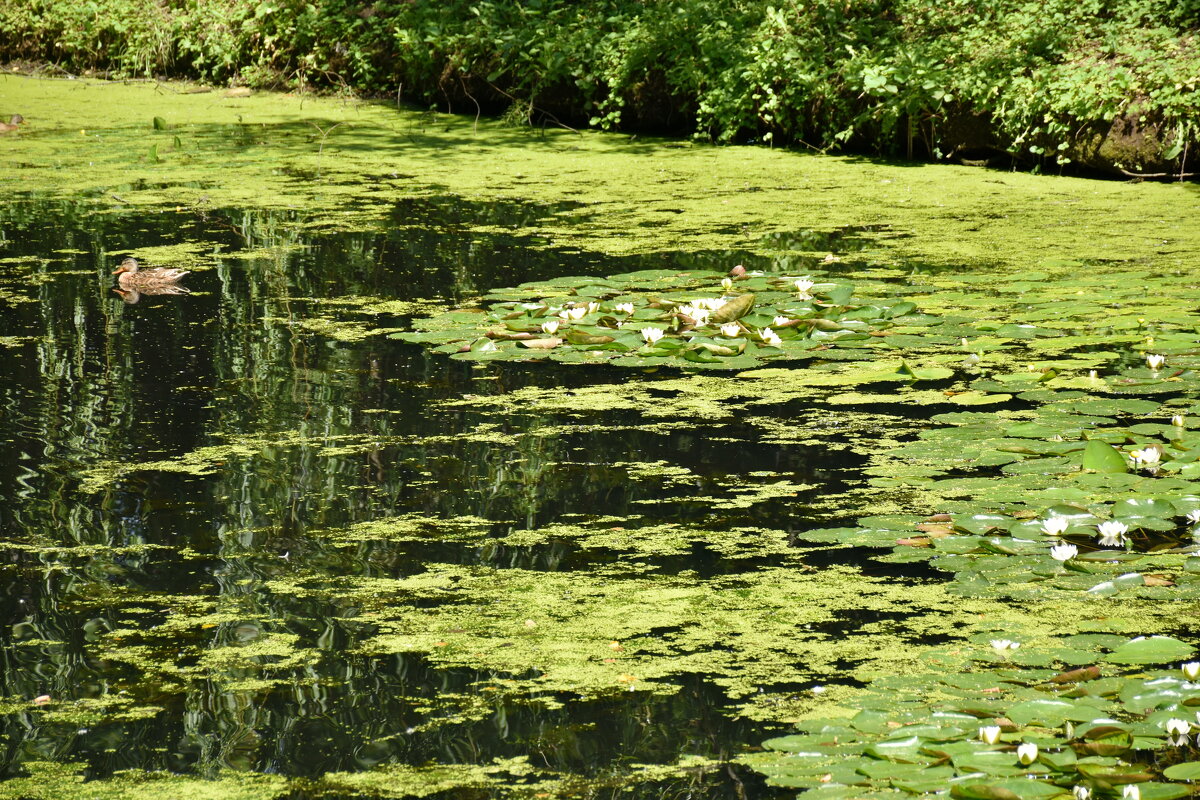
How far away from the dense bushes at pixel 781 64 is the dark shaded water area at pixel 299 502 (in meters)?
2.47

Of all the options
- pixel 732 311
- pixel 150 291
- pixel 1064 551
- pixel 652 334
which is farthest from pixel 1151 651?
pixel 150 291

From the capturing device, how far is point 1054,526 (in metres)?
2.28

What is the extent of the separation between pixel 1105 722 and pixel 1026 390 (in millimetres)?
1623

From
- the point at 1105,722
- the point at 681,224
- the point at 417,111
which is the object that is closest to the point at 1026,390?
the point at 1105,722

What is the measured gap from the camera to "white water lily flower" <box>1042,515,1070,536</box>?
228 cm

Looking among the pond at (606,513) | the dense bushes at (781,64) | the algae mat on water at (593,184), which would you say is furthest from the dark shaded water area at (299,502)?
the dense bushes at (781,64)

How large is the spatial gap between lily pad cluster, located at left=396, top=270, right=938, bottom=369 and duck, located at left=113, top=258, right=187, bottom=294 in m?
0.98

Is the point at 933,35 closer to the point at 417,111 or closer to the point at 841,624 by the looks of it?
the point at 417,111

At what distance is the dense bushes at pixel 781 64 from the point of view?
6.21 metres

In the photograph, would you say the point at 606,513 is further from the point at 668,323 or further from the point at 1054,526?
the point at 668,323

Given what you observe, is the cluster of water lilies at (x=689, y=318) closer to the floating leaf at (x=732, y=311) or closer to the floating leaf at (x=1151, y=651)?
the floating leaf at (x=732, y=311)

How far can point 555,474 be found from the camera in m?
2.70

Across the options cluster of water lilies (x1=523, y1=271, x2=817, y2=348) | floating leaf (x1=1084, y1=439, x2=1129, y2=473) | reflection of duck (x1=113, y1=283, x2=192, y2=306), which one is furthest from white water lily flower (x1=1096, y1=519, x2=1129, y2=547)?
reflection of duck (x1=113, y1=283, x2=192, y2=306)

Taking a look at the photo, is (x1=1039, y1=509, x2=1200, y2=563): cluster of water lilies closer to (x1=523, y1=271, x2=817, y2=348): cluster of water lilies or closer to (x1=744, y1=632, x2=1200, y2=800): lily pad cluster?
(x1=744, y1=632, x2=1200, y2=800): lily pad cluster
